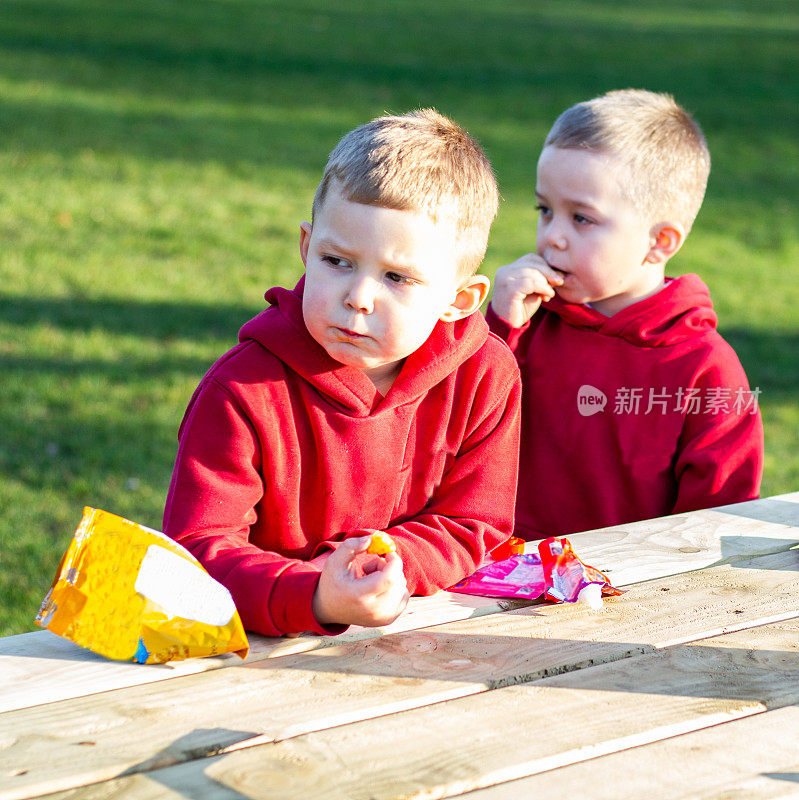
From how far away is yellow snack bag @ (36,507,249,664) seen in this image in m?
1.78

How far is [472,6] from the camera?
22.7 metres

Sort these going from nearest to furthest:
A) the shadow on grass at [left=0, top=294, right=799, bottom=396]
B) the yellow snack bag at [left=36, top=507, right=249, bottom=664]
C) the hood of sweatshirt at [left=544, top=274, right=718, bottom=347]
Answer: the yellow snack bag at [left=36, top=507, right=249, bottom=664], the hood of sweatshirt at [left=544, top=274, right=718, bottom=347], the shadow on grass at [left=0, top=294, right=799, bottom=396]

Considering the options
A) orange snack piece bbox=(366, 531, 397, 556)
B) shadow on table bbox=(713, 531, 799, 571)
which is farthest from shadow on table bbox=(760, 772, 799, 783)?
shadow on table bbox=(713, 531, 799, 571)

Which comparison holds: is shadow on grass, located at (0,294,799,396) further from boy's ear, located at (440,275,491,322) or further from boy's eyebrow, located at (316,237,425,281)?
boy's eyebrow, located at (316,237,425,281)

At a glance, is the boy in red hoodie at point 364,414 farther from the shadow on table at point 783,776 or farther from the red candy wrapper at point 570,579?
the shadow on table at point 783,776

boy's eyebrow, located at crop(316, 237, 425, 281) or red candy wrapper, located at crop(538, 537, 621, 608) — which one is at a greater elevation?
boy's eyebrow, located at crop(316, 237, 425, 281)

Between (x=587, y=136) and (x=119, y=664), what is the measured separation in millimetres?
1818

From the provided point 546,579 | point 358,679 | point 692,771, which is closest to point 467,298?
point 546,579

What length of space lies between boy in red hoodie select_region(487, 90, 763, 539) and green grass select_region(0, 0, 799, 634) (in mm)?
1763

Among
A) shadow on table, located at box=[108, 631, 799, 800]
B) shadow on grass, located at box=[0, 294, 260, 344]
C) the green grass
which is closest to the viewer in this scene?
shadow on table, located at box=[108, 631, 799, 800]

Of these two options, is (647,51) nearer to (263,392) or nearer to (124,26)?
(124,26)

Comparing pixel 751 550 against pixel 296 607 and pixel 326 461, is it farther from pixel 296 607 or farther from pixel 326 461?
pixel 296 607

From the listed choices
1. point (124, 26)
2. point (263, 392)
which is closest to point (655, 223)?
point (263, 392)

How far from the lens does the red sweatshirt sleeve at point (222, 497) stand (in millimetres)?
1973
